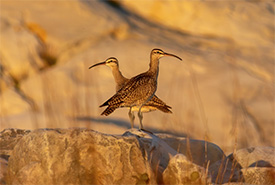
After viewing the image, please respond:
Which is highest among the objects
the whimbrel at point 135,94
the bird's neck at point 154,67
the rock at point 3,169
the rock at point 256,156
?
the bird's neck at point 154,67

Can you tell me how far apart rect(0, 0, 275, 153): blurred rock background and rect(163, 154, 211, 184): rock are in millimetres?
6872

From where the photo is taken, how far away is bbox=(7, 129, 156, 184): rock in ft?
19.5

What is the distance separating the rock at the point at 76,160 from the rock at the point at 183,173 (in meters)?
0.35

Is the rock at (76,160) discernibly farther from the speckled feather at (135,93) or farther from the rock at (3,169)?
the speckled feather at (135,93)

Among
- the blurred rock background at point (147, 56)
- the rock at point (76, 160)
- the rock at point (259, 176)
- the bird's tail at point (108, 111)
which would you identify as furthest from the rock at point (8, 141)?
the blurred rock background at point (147, 56)

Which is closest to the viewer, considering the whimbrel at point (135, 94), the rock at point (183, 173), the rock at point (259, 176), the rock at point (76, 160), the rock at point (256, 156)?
the rock at point (76, 160)

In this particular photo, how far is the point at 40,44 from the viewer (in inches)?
677

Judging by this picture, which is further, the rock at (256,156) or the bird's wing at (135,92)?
the rock at (256,156)

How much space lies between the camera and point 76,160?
602cm

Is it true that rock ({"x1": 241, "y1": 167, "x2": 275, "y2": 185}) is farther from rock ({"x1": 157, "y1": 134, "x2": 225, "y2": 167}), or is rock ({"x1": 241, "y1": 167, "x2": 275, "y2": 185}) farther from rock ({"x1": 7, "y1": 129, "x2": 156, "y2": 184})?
rock ({"x1": 7, "y1": 129, "x2": 156, "y2": 184})

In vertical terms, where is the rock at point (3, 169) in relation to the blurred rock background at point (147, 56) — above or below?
below

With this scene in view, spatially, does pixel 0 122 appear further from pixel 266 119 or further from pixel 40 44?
pixel 266 119

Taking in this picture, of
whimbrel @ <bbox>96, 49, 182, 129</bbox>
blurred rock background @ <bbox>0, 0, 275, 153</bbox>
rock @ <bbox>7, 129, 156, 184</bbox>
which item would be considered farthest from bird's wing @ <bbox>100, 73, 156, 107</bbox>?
blurred rock background @ <bbox>0, 0, 275, 153</bbox>

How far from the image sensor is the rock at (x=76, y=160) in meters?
5.93
